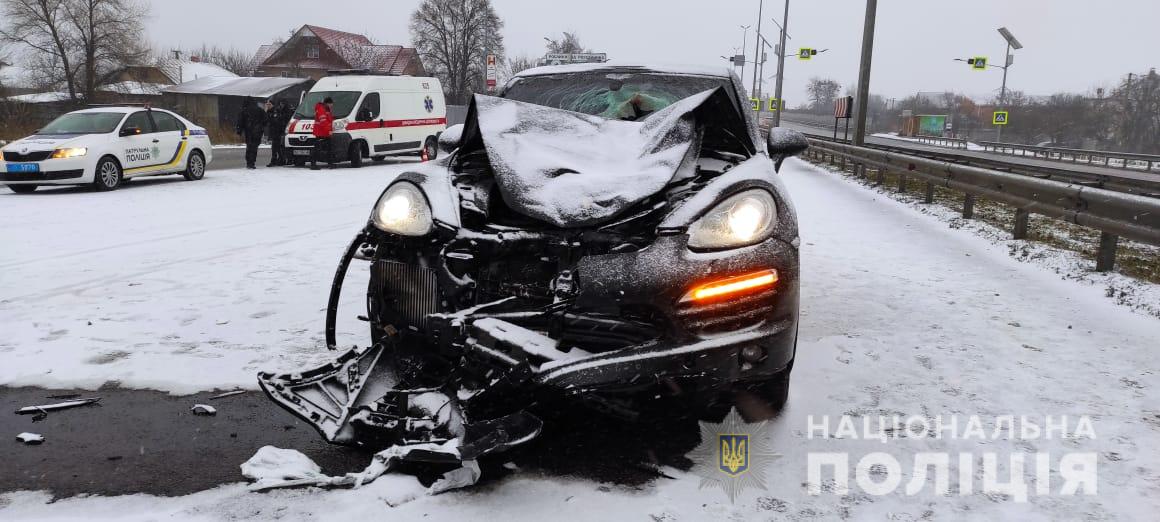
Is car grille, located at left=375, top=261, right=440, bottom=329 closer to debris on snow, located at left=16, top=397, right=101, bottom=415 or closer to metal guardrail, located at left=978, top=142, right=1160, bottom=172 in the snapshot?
debris on snow, located at left=16, top=397, right=101, bottom=415

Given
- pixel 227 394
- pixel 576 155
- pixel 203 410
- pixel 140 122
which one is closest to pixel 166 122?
pixel 140 122

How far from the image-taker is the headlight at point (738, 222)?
8.72 feet

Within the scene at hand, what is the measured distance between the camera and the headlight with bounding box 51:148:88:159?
11672 mm

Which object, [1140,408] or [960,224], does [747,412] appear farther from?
[960,224]

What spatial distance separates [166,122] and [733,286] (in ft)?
46.2

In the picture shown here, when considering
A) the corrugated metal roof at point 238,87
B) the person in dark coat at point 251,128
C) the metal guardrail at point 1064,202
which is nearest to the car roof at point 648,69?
the metal guardrail at point 1064,202

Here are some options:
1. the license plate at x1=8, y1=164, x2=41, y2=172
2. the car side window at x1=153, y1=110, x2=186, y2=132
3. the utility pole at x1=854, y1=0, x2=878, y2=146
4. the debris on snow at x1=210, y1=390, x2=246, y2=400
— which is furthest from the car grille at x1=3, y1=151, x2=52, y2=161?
the utility pole at x1=854, y1=0, x2=878, y2=146

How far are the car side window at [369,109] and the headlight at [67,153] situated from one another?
22.8ft

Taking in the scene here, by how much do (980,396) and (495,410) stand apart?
7.62ft

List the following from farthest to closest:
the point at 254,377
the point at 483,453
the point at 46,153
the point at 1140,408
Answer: the point at 46,153 < the point at 254,377 < the point at 1140,408 < the point at 483,453

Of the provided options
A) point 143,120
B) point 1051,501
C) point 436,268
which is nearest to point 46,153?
point 143,120

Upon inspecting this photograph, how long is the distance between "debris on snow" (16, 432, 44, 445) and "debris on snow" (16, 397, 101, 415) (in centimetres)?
27

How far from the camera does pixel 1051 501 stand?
8.29 feet

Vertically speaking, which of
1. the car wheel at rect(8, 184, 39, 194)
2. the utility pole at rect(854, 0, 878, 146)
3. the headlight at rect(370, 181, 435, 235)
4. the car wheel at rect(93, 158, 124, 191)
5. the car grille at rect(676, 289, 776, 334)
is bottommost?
the car wheel at rect(8, 184, 39, 194)
